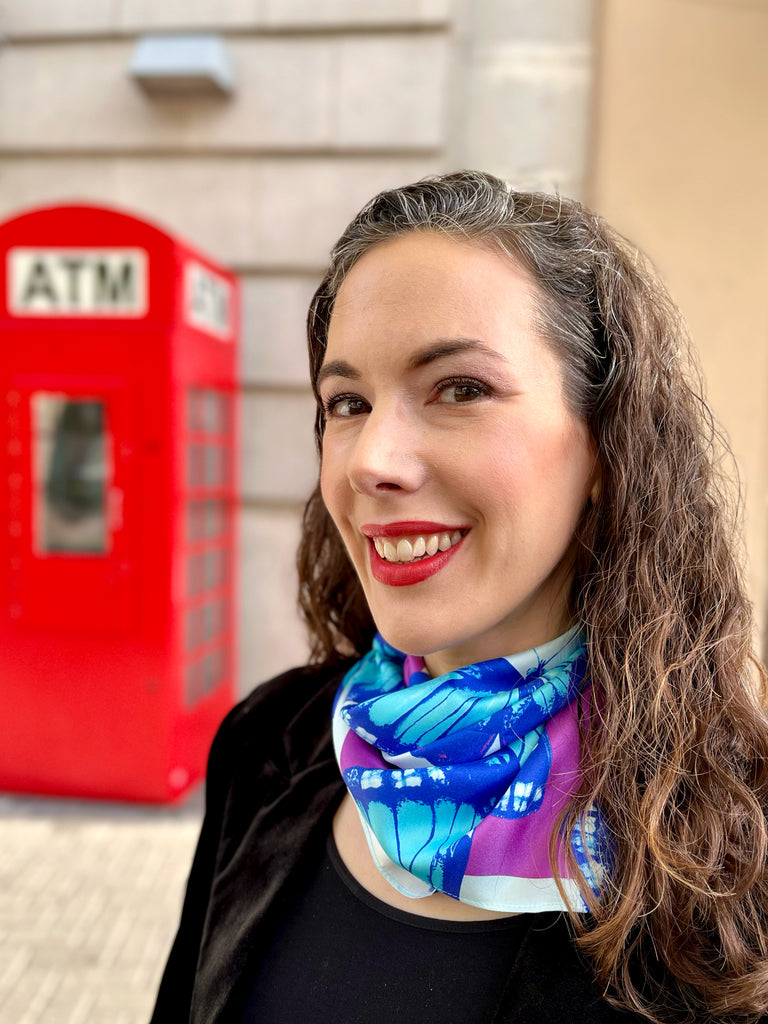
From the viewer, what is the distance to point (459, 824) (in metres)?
1.09

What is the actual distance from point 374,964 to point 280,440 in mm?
3545

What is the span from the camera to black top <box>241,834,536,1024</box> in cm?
107

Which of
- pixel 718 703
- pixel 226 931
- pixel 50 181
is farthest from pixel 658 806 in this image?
pixel 50 181

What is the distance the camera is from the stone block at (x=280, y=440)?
4.46m

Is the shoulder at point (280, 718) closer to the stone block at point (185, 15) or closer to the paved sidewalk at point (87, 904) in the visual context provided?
the paved sidewalk at point (87, 904)

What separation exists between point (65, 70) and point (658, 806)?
4.82 meters

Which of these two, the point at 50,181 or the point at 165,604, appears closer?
the point at 165,604

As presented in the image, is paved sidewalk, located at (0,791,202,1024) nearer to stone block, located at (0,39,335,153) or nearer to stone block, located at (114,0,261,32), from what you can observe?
stone block, located at (0,39,335,153)

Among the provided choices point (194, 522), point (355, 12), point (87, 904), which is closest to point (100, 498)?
point (194, 522)

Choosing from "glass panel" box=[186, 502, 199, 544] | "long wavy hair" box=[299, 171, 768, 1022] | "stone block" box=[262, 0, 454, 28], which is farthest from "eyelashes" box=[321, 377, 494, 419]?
"stone block" box=[262, 0, 454, 28]

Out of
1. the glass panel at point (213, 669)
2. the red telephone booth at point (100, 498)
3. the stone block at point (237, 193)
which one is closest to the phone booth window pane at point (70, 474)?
the red telephone booth at point (100, 498)

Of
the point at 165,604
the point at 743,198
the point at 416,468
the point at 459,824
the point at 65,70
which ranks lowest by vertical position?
the point at 165,604

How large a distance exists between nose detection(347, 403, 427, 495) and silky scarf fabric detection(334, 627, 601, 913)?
283mm

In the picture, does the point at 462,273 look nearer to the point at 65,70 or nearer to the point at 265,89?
the point at 265,89
